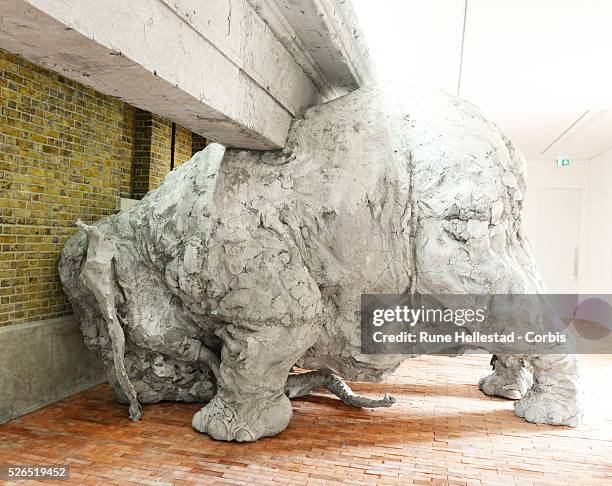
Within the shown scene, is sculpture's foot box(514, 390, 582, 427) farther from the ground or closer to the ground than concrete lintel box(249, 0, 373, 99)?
closer to the ground

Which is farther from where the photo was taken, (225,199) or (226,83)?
(225,199)

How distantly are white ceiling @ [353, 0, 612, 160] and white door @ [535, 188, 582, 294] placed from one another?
3.39 m

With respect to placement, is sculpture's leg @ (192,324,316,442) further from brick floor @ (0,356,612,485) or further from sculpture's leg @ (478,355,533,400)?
sculpture's leg @ (478,355,533,400)

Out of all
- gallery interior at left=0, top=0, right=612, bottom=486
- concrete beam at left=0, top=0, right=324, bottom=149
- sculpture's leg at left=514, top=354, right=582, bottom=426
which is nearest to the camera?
concrete beam at left=0, top=0, right=324, bottom=149

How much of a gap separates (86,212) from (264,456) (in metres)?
2.51

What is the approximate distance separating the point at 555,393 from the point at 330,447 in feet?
5.11

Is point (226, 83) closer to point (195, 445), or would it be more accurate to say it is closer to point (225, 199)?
point (225, 199)

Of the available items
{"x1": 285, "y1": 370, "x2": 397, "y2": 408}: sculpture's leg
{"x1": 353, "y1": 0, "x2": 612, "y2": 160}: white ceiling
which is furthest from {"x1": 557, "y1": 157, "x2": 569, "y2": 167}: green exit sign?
{"x1": 285, "y1": 370, "x2": 397, "y2": 408}: sculpture's leg

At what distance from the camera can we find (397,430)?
3.73 metres

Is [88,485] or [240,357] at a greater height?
[240,357]

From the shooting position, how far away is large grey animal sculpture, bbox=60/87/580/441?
3391mm

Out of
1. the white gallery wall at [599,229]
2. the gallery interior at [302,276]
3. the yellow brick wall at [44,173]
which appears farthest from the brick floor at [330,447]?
the white gallery wall at [599,229]

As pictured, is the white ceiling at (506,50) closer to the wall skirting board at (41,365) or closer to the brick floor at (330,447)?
the brick floor at (330,447)

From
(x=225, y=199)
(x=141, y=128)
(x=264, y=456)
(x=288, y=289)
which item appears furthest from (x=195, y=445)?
(x=141, y=128)
